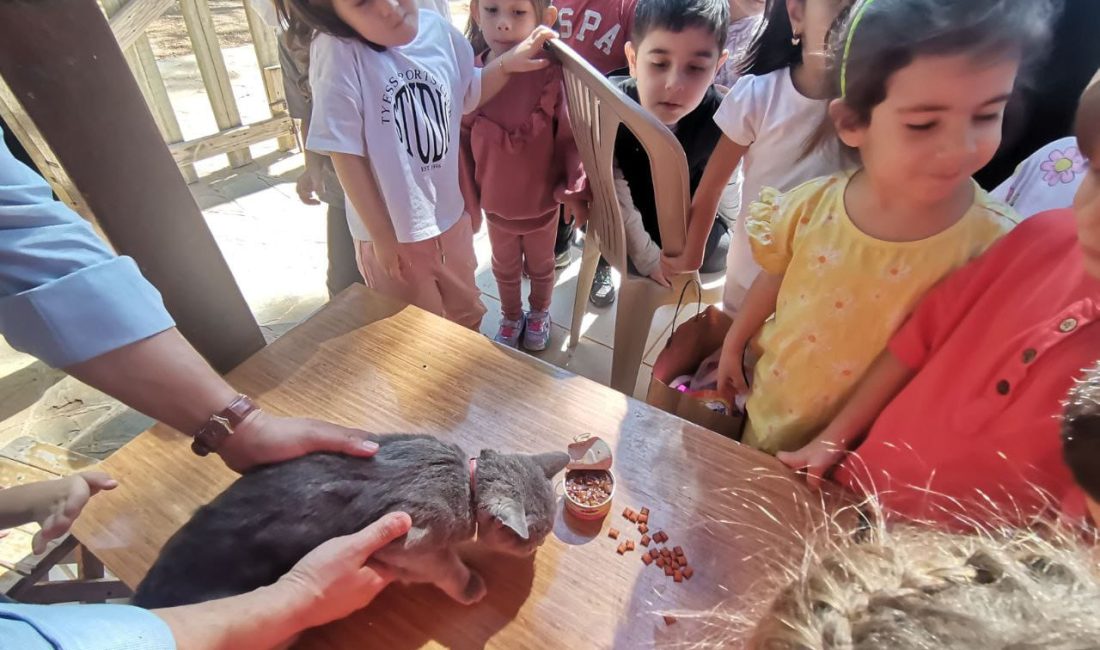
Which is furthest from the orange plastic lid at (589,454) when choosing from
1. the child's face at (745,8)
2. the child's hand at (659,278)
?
the child's face at (745,8)

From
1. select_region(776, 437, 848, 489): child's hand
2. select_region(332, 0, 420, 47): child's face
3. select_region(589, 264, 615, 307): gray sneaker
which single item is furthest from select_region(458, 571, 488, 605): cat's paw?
select_region(589, 264, 615, 307): gray sneaker

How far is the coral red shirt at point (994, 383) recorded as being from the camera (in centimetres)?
70

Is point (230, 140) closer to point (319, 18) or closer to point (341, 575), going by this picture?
point (319, 18)

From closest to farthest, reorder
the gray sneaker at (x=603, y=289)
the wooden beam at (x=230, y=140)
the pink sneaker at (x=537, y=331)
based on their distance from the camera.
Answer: the pink sneaker at (x=537, y=331) → the gray sneaker at (x=603, y=289) → the wooden beam at (x=230, y=140)

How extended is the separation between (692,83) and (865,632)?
1436 millimetres

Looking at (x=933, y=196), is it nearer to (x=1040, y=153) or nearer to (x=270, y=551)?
(x=1040, y=153)

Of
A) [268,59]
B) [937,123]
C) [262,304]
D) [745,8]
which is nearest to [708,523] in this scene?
[937,123]

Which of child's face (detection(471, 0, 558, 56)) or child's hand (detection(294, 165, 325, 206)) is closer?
child's face (detection(471, 0, 558, 56))

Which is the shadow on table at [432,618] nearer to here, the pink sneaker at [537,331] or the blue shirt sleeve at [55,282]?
the blue shirt sleeve at [55,282]

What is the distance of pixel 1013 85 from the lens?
0.74 meters

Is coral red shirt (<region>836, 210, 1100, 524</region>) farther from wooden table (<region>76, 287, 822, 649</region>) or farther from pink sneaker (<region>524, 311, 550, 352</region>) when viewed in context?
pink sneaker (<region>524, 311, 550, 352</region>)

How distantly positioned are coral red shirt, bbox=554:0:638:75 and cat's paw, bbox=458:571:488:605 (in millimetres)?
1600

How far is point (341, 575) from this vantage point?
29.2 inches

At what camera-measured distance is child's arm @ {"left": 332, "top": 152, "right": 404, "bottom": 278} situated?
1354 mm
